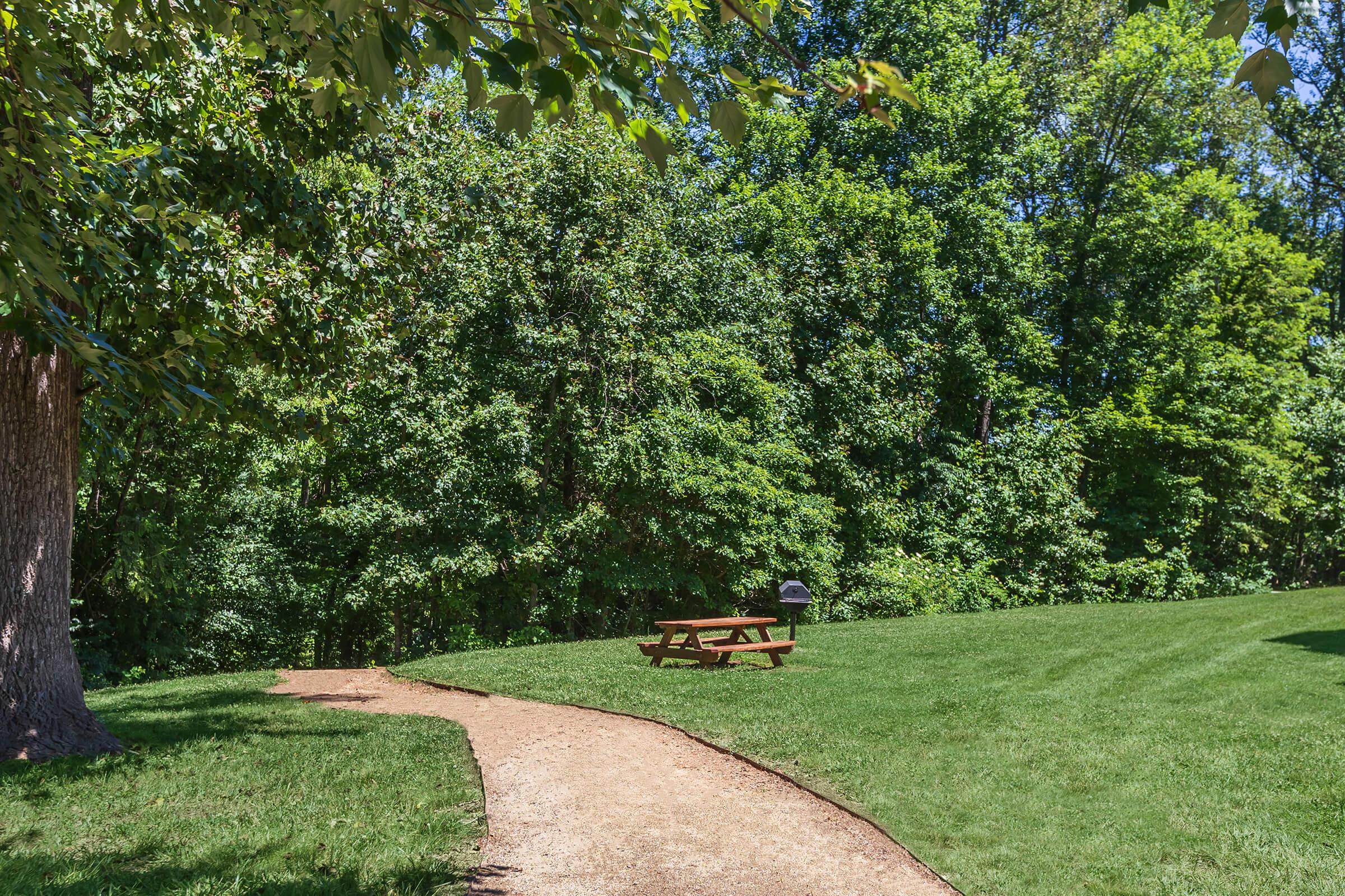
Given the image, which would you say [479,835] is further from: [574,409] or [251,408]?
[574,409]

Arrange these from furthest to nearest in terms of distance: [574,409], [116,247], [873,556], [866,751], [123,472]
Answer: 1. [873,556]
2. [574,409]
3. [123,472]
4. [866,751]
5. [116,247]

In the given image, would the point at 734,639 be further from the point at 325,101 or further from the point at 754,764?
the point at 325,101

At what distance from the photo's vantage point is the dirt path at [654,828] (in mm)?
5051

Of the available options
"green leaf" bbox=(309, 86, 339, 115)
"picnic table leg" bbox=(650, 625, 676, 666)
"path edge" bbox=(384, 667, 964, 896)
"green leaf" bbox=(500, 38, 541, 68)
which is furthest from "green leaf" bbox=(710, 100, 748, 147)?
"picnic table leg" bbox=(650, 625, 676, 666)

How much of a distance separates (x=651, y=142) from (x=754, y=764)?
5399mm

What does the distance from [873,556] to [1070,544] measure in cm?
539

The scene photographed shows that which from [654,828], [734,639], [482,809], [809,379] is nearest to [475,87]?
[654,828]

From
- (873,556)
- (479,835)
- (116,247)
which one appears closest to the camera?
(116,247)

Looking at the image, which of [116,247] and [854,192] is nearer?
[116,247]

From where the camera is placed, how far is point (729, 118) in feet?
9.60

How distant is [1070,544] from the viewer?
23.3 meters

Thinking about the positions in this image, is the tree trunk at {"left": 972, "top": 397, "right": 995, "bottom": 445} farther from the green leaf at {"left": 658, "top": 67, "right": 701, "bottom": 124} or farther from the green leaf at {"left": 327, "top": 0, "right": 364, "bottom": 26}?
the green leaf at {"left": 327, "top": 0, "right": 364, "bottom": 26}

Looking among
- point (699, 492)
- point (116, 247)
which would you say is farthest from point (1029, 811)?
point (699, 492)

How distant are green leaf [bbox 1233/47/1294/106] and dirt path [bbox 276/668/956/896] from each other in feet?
13.2
